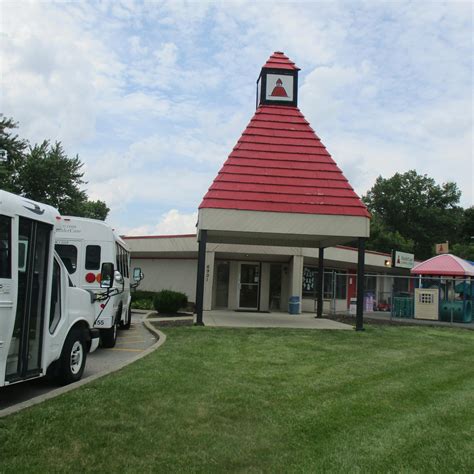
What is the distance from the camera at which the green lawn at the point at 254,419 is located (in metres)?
5.00

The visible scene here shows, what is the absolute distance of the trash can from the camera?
2602cm

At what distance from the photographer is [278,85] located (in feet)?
65.5

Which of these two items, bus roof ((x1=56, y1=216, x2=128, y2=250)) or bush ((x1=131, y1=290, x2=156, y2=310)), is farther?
bush ((x1=131, y1=290, x2=156, y2=310))

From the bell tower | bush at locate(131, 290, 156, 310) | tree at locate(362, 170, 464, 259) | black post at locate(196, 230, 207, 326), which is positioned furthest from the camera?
tree at locate(362, 170, 464, 259)

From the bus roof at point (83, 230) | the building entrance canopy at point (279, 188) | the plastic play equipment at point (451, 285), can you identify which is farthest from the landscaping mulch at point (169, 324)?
the plastic play equipment at point (451, 285)

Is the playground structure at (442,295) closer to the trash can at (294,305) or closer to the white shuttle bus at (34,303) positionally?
the trash can at (294,305)

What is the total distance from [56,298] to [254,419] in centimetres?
331

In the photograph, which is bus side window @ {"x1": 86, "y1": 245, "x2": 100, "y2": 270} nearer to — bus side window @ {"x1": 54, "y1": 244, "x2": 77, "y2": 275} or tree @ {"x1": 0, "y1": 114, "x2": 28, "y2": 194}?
bus side window @ {"x1": 54, "y1": 244, "x2": 77, "y2": 275}

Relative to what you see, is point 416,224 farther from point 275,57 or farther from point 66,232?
point 66,232

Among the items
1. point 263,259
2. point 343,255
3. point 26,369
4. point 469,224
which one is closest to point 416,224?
point 469,224

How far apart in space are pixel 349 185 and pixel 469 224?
2771 cm

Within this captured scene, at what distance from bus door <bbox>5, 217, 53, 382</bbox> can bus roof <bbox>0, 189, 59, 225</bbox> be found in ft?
0.25

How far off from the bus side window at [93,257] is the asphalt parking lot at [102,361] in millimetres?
1822

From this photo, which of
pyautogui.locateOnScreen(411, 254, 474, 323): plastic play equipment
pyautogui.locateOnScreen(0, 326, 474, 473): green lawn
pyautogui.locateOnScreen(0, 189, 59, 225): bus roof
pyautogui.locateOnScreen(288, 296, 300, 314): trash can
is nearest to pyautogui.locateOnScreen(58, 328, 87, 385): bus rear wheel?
pyautogui.locateOnScreen(0, 326, 474, 473): green lawn
